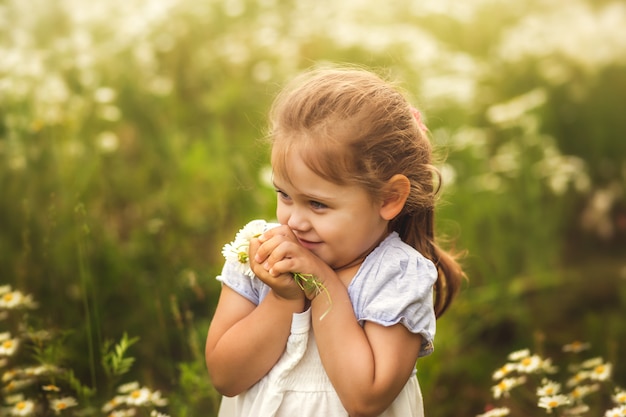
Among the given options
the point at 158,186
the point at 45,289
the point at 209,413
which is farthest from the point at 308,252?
the point at 158,186

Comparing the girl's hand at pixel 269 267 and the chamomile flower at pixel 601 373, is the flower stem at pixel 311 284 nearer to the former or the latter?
the girl's hand at pixel 269 267

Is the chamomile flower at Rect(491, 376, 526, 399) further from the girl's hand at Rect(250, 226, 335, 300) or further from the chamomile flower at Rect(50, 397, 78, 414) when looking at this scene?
the chamomile flower at Rect(50, 397, 78, 414)

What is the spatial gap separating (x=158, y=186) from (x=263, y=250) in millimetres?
2568

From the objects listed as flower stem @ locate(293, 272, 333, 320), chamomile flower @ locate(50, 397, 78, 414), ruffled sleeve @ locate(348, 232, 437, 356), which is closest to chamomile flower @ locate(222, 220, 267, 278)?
flower stem @ locate(293, 272, 333, 320)

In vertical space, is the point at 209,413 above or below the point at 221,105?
below

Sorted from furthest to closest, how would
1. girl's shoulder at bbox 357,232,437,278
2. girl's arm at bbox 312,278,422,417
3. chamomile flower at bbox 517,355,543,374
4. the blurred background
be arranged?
the blurred background → chamomile flower at bbox 517,355,543,374 → girl's shoulder at bbox 357,232,437,278 → girl's arm at bbox 312,278,422,417

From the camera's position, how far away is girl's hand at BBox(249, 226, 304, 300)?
171cm

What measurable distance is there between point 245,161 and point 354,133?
85.6 inches

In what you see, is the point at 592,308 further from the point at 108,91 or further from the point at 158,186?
the point at 108,91

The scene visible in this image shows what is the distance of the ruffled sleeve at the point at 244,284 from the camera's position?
1886mm

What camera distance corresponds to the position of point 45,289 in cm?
302

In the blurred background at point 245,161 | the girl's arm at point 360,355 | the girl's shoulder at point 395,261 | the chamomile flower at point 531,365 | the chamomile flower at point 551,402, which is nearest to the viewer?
the girl's arm at point 360,355

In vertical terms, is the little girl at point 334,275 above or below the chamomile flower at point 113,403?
above

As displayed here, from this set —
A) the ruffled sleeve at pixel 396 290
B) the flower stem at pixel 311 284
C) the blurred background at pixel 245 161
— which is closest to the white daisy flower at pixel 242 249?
the flower stem at pixel 311 284
